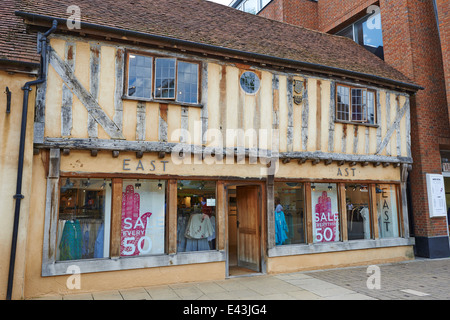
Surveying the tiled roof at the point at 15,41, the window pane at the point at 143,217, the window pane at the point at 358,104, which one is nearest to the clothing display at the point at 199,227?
the window pane at the point at 143,217

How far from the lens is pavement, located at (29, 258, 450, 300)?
257 inches

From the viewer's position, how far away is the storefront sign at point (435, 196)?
10.9 metres

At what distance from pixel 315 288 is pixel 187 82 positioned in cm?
550

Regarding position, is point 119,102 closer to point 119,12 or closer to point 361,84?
point 119,12

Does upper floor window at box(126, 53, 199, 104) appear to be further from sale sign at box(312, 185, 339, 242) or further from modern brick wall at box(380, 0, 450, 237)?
modern brick wall at box(380, 0, 450, 237)

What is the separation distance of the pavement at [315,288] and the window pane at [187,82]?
4.28m

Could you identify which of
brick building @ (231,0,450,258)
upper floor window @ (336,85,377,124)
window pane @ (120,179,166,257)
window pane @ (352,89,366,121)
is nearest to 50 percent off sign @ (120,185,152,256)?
window pane @ (120,179,166,257)

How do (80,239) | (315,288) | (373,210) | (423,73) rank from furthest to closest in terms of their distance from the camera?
(423,73) < (373,210) < (315,288) < (80,239)

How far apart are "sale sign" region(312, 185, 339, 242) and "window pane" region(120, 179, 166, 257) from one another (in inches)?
175

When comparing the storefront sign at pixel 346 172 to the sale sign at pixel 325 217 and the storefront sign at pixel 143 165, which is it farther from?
the storefront sign at pixel 143 165

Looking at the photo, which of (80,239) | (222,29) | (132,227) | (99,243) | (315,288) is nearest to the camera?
(80,239)

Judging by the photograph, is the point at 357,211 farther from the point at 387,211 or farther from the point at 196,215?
the point at 196,215

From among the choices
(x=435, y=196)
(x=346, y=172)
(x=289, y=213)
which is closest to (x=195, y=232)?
(x=289, y=213)

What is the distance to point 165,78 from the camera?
7.70m
